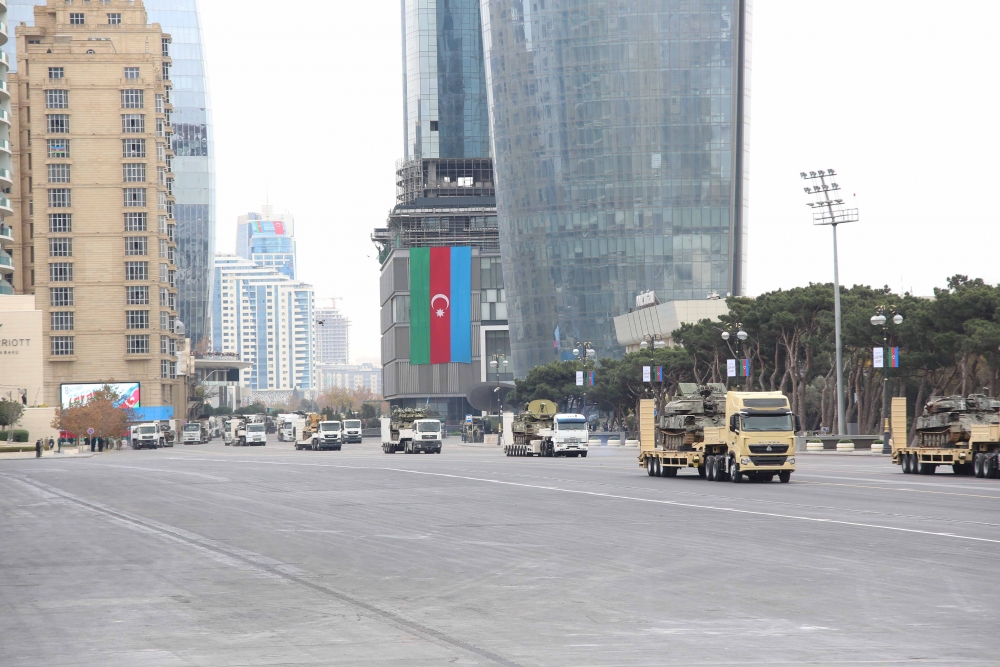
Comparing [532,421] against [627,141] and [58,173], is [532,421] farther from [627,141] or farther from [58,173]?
[58,173]

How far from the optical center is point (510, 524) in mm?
26234

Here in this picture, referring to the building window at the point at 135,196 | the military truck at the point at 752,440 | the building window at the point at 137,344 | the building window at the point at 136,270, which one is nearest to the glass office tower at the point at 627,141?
the building window at the point at 135,196

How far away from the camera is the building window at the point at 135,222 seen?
154 m

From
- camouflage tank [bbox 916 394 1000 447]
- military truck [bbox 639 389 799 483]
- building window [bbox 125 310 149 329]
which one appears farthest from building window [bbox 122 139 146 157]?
camouflage tank [bbox 916 394 1000 447]

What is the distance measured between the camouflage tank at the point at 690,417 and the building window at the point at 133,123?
11868 centimetres

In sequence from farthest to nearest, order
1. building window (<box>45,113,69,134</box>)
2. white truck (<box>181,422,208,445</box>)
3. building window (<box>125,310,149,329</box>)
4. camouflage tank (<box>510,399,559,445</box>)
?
building window (<box>125,310,149,329</box>) → building window (<box>45,113,69,134</box>) → white truck (<box>181,422,208,445</box>) → camouflage tank (<box>510,399,559,445</box>)

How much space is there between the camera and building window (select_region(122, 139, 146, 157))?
153500 mm

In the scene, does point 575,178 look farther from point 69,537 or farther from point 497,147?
point 69,537

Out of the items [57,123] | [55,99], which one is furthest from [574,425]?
[55,99]

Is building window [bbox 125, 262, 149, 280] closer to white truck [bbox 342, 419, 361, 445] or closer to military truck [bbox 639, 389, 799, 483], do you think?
white truck [bbox 342, 419, 361, 445]

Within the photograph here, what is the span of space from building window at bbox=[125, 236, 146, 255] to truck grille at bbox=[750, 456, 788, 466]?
12513cm

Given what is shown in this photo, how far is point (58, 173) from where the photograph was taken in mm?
152250

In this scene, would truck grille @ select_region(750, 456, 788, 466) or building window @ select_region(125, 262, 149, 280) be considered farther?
building window @ select_region(125, 262, 149, 280)

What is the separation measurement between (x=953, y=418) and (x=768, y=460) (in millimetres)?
8458
